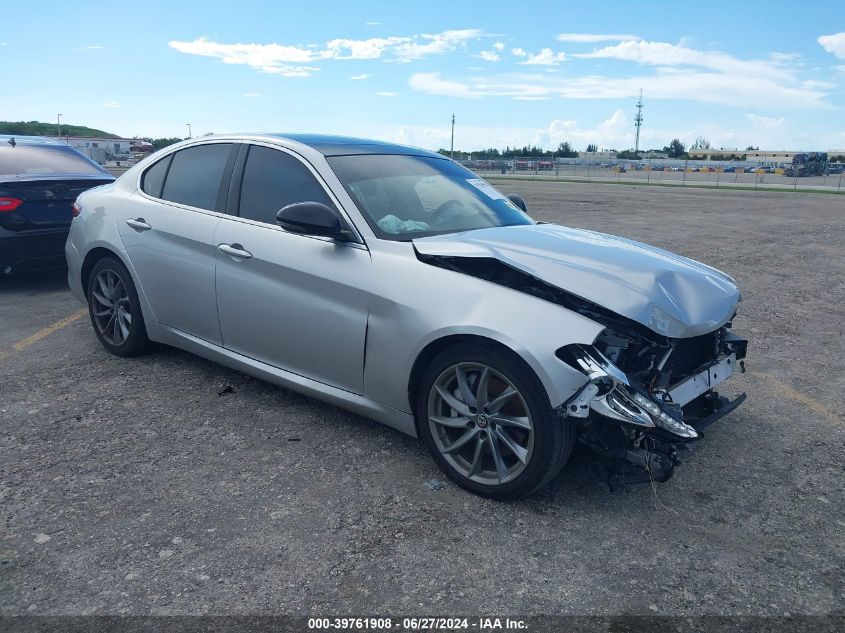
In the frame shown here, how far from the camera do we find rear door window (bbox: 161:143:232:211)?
15.3 feet

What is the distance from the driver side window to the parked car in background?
364 centimetres

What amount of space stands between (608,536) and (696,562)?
361mm

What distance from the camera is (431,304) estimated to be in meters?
3.39

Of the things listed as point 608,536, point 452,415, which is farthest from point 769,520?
point 452,415

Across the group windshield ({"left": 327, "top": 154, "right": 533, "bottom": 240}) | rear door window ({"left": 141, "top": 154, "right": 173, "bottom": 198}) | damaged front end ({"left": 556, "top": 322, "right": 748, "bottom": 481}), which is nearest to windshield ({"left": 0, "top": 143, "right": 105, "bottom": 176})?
rear door window ({"left": 141, "top": 154, "right": 173, "bottom": 198})

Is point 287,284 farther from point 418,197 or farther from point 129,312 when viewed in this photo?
point 129,312

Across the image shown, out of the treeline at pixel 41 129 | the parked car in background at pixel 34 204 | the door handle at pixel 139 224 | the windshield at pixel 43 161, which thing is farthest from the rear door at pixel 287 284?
the treeline at pixel 41 129

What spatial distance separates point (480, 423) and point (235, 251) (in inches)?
73.6

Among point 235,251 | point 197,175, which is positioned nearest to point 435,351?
point 235,251

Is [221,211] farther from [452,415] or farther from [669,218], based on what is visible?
[669,218]

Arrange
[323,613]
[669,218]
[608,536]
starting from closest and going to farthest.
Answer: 1. [323,613]
2. [608,536]
3. [669,218]

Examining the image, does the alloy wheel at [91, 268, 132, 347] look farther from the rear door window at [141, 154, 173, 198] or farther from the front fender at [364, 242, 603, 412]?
the front fender at [364, 242, 603, 412]

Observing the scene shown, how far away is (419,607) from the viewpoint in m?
2.60

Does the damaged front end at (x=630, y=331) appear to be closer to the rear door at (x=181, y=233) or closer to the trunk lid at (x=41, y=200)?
the rear door at (x=181, y=233)
